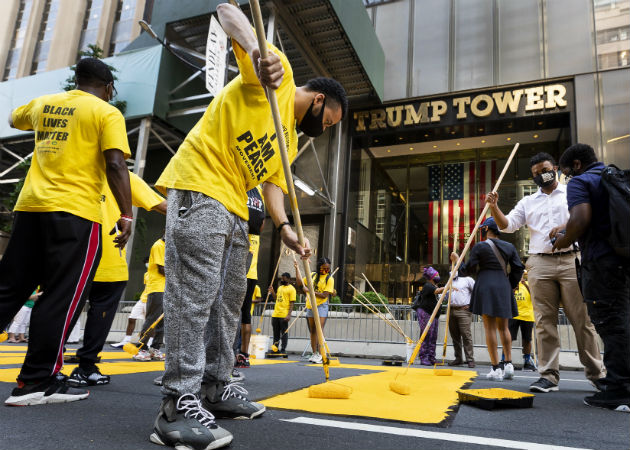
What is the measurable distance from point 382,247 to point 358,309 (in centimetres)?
595

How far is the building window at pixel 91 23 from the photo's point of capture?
23131mm

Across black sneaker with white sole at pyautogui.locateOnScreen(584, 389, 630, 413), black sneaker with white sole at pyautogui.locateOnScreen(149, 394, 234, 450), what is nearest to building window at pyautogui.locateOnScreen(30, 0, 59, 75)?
black sneaker with white sole at pyautogui.locateOnScreen(149, 394, 234, 450)

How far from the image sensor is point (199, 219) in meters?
1.89

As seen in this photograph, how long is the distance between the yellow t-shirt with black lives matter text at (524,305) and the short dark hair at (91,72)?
6988mm

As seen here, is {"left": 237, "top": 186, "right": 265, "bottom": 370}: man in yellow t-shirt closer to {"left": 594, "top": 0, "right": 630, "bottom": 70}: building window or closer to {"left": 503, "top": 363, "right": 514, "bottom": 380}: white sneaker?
{"left": 503, "top": 363, "right": 514, "bottom": 380}: white sneaker

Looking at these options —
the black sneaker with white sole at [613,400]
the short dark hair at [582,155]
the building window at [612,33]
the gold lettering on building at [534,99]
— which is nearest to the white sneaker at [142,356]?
the black sneaker with white sole at [613,400]

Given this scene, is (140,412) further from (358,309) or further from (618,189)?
(358,309)

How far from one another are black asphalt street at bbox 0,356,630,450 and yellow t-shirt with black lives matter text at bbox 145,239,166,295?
3.07m

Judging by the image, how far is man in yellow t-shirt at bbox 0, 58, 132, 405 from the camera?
7.65ft

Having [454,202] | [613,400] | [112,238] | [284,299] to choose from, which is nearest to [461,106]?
[454,202]

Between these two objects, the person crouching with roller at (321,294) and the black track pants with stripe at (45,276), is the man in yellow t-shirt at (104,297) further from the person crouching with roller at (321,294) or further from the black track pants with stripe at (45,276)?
the person crouching with roller at (321,294)

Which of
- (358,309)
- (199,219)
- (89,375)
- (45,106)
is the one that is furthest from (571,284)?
(358,309)

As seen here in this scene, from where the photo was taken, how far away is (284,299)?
27.7 feet

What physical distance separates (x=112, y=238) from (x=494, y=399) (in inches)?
121
